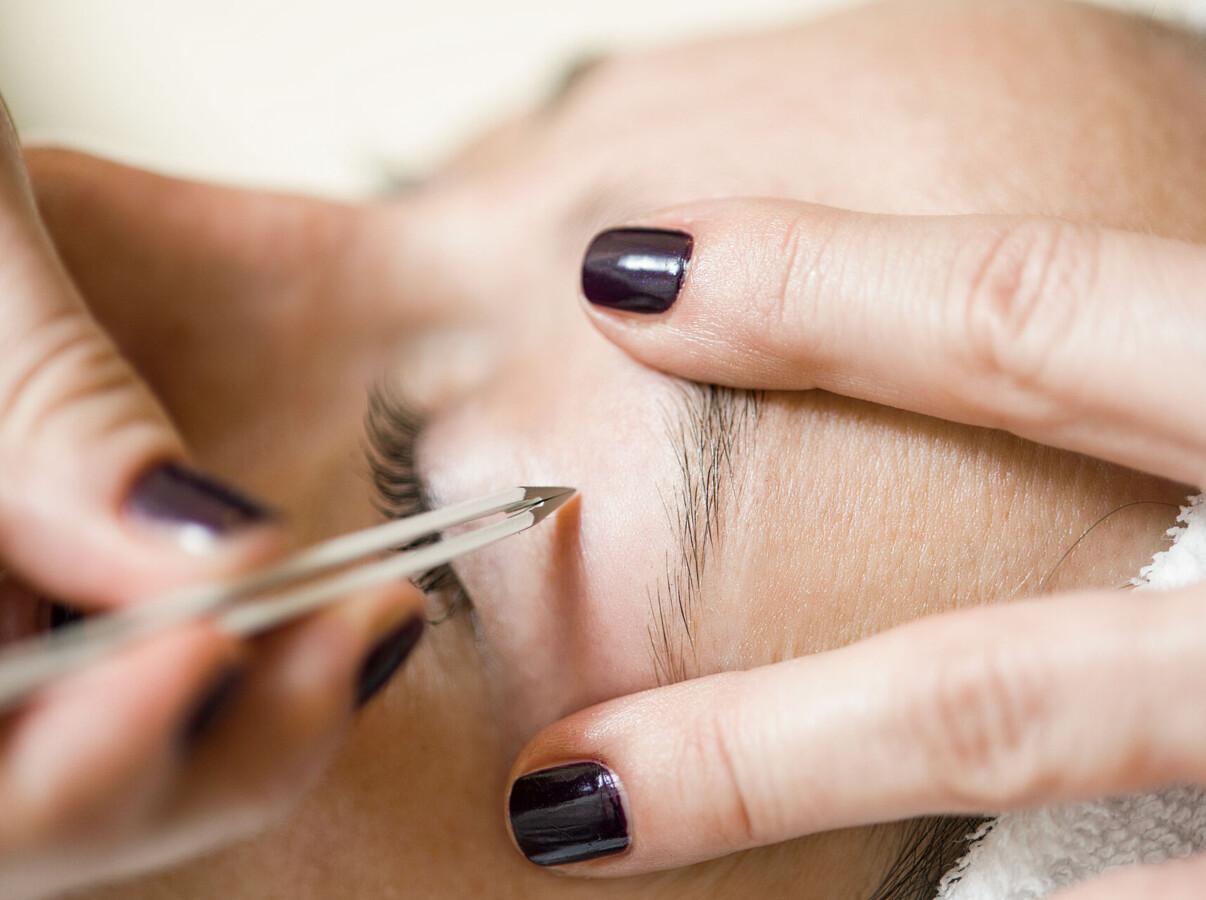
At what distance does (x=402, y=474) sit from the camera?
70 centimetres

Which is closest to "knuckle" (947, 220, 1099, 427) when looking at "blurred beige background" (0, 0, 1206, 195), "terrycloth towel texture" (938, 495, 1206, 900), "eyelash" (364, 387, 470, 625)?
"terrycloth towel texture" (938, 495, 1206, 900)

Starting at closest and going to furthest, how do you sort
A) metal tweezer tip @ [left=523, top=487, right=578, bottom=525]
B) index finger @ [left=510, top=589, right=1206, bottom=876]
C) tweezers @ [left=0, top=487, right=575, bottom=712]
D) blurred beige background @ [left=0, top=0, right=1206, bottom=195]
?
tweezers @ [left=0, top=487, right=575, bottom=712] → index finger @ [left=510, top=589, right=1206, bottom=876] → metal tweezer tip @ [left=523, top=487, right=578, bottom=525] → blurred beige background @ [left=0, top=0, right=1206, bottom=195]

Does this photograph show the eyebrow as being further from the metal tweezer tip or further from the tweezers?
the tweezers

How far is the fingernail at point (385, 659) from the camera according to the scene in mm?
400

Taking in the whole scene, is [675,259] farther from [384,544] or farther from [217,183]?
[217,183]

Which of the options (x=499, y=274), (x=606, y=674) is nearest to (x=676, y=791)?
(x=606, y=674)

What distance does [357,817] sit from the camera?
0.60 metres

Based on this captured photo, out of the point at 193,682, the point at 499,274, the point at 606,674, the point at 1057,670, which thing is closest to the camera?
the point at 193,682

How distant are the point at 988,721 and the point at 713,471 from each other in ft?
0.72

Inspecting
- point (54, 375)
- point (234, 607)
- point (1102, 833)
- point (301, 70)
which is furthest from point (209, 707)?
point (301, 70)

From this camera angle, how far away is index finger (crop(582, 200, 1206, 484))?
19.1 inches

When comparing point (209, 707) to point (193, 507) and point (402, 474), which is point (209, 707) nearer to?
point (193, 507)

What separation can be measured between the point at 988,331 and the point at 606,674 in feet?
1.08

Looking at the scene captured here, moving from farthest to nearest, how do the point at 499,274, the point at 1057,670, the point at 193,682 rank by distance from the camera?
the point at 499,274
the point at 1057,670
the point at 193,682
